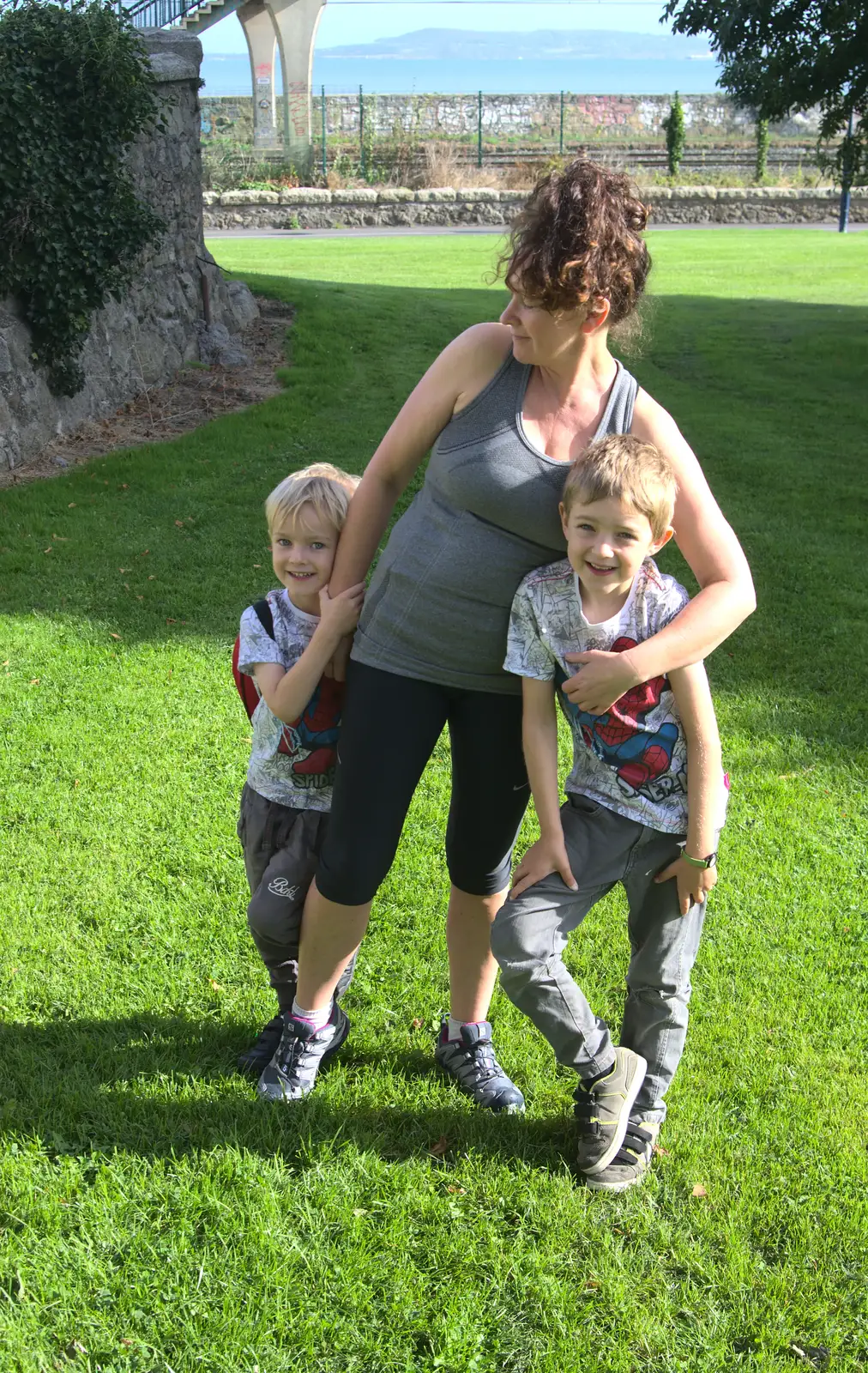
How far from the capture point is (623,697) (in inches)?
92.4

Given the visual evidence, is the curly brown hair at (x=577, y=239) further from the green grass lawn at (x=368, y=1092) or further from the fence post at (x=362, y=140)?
the fence post at (x=362, y=140)

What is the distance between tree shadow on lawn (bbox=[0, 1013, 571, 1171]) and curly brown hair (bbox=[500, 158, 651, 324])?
183 cm

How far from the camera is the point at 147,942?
339 centimetres

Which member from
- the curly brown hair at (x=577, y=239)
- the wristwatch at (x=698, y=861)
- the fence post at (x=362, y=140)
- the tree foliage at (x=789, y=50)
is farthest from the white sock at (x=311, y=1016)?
the fence post at (x=362, y=140)

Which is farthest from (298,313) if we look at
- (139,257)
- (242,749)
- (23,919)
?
(23,919)

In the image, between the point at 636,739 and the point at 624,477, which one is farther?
the point at 636,739

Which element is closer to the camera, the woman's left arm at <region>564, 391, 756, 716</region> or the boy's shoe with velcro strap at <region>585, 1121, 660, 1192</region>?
the woman's left arm at <region>564, 391, 756, 716</region>

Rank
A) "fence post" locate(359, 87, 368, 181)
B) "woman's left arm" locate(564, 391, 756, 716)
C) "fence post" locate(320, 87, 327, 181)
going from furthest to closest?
1. "fence post" locate(359, 87, 368, 181)
2. "fence post" locate(320, 87, 327, 181)
3. "woman's left arm" locate(564, 391, 756, 716)

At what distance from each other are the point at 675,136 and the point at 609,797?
116 ft

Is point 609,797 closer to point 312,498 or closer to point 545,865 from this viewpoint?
point 545,865

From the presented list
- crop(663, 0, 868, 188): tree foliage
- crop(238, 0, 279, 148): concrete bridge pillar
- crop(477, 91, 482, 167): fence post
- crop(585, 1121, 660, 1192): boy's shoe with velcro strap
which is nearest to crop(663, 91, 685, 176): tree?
crop(477, 91, 482, 167): fence post

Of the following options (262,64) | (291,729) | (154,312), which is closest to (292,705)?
(291,729)

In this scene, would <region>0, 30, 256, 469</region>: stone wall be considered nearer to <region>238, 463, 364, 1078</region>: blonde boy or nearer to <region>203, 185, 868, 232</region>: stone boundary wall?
<region>238, 463, 364, 1078</region>: blonde boy

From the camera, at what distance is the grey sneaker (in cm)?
250
